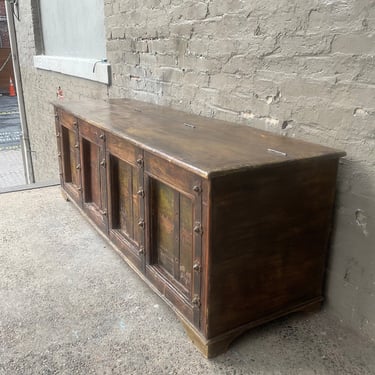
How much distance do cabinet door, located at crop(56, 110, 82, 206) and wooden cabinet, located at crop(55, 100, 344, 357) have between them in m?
0.73

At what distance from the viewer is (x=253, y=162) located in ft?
5.02

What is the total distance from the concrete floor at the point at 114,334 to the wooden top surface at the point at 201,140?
750 mm

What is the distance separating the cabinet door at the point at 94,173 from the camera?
95.9 inches

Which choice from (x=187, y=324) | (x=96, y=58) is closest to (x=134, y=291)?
(x=187, y=324)

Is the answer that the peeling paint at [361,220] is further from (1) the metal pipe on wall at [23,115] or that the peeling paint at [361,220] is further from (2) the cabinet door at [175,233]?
(1) the metal pipe on wall at [23,115]

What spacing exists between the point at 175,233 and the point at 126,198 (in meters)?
0.55

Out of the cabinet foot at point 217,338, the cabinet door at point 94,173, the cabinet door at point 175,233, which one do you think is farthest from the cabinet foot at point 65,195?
the cabinet foot at point 217,338

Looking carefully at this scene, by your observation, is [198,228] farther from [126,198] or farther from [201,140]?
[126,198]

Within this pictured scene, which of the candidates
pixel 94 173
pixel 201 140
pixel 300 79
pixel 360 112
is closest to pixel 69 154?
pixel 94 173

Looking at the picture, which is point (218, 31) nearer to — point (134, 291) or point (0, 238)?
point (134, 291)

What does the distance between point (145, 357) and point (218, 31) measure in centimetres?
172

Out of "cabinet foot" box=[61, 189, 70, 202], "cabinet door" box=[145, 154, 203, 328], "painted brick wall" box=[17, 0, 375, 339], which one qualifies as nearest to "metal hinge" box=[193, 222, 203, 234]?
"cabinet door" box=[145, 154, 203, 328]

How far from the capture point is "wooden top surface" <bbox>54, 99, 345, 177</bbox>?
1.56 metres

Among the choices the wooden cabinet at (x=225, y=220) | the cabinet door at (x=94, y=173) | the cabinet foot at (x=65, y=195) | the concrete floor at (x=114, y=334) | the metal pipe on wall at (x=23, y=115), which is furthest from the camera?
the metal pipe on wall at (x=23, y=115)
